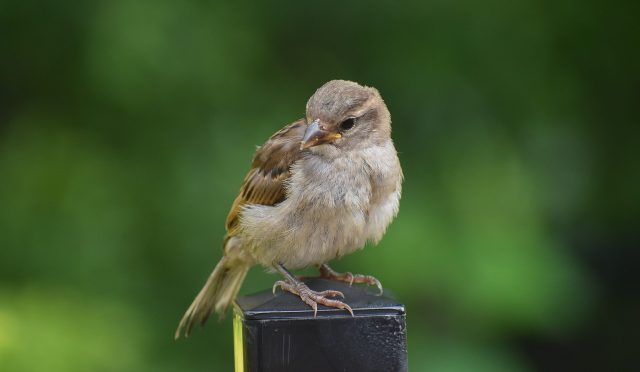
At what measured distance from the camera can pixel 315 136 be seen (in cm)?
302

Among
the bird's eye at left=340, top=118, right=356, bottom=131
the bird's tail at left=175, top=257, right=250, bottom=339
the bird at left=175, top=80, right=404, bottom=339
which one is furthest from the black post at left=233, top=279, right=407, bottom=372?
the bird's tail at left=175, top=257, right=250, bottom=339

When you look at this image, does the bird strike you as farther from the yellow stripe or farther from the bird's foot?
the yellow stripe

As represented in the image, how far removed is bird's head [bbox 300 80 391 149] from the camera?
3027 millimetres

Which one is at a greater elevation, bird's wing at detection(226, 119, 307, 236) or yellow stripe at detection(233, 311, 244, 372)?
bird's wing at detection(226, 119, 307, 236)

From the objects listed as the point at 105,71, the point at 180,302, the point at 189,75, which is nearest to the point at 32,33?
the point at 105,71

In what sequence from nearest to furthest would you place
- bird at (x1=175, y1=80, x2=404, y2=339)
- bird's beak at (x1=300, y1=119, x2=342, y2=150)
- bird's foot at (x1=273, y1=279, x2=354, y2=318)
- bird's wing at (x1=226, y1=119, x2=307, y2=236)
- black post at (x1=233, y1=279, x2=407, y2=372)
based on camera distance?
black post at (x1=233, y1=279, x2=407, y2=372) → bird's foot at (x1=273, y1=279, x2=354, y2=318) → bird's beak at (x1=300, y1=119, x2=342, y2=150) → bird at (x1=175, y1=80, x2=404, y2=339) → bird's wing at (x1=226, y1=119, x2=307, y2=236)

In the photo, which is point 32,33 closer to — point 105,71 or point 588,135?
point 105,71

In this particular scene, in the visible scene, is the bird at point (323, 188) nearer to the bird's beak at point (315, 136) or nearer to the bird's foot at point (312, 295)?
the bird's beak at point (315, 136)

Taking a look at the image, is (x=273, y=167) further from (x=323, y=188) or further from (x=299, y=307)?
(x=299, y=307)

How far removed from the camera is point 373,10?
4406 mm

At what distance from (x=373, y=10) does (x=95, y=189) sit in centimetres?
149

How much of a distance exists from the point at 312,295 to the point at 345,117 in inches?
32.0

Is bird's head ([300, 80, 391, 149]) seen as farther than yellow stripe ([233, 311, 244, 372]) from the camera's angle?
Yes

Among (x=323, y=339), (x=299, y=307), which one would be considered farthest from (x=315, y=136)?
(x=323, y=339)
